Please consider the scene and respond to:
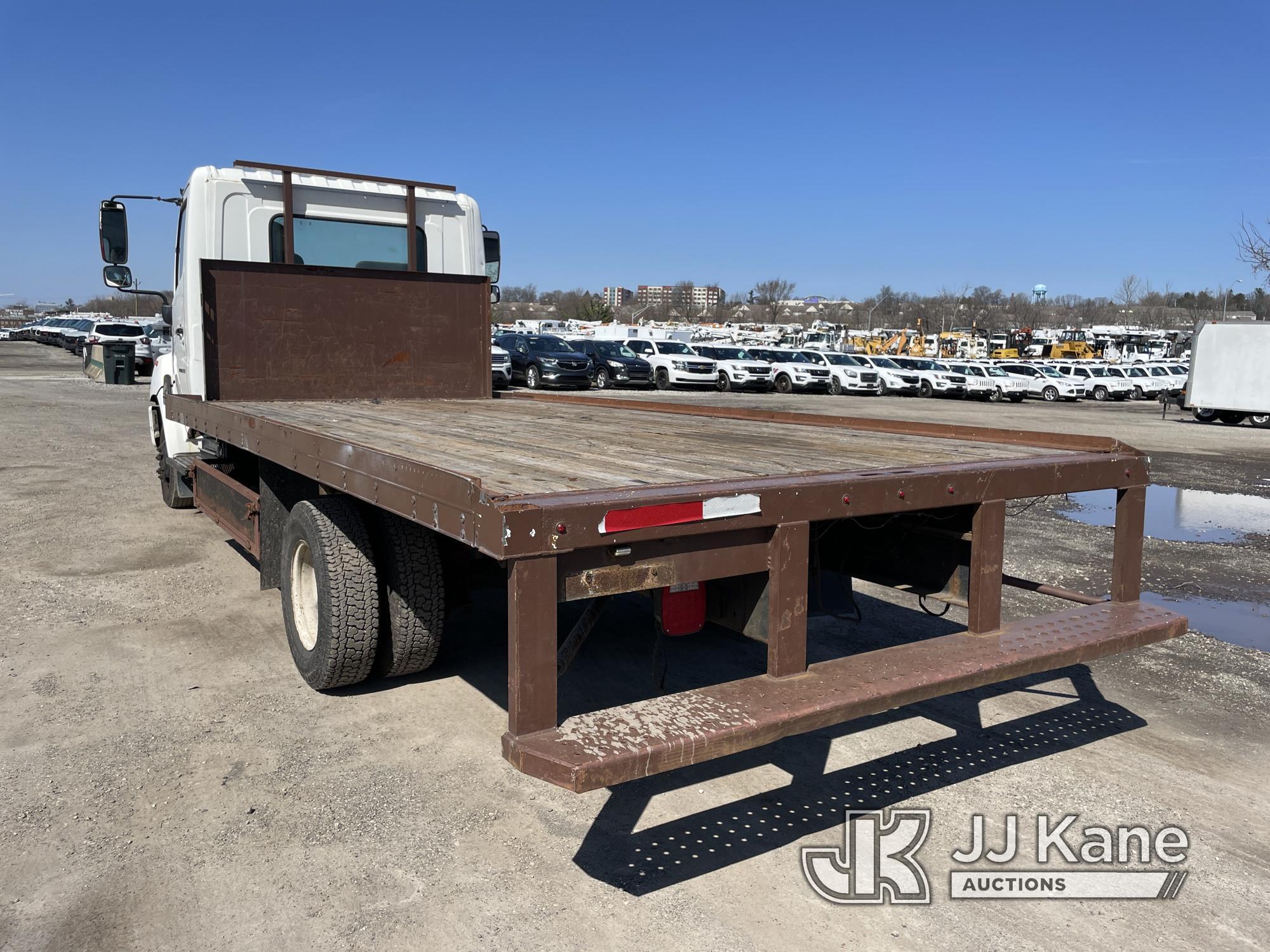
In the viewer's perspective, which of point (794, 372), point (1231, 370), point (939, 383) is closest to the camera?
point (1231, 370)

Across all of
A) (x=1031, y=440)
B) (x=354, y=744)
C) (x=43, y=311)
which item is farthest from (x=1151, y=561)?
(x=43, y=311)

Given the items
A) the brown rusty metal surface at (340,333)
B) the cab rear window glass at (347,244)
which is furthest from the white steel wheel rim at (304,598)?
the cab rear window glass at (347,244)

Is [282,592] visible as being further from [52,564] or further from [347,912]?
[52,564]

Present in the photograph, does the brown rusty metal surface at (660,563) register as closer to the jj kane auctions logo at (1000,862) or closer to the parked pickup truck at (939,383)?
the jj kane auctions logo at (1000,862)

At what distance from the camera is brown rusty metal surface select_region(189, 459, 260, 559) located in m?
5.98

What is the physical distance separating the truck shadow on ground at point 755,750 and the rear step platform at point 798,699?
781 millimetres

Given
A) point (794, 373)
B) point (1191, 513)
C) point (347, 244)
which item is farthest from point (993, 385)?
point (347, 244)

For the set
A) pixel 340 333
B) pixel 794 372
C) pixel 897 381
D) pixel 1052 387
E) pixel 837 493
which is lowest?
pixel 1052 387

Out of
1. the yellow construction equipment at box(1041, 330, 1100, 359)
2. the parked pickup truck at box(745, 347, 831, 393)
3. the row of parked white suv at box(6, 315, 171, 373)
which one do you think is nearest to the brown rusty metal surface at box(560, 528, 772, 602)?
the row of parked white suv at box(6, 315, 171, 373)

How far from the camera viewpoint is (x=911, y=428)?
5430 mm

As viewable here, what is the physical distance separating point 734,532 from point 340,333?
5.45m

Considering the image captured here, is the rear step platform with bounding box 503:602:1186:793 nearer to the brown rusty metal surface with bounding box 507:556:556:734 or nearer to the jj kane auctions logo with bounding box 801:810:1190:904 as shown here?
the brown rusty metal surface with bounding box 507:556:556:734

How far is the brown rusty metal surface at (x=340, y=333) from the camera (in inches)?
285

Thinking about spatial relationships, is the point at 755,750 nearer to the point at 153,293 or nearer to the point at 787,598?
the point at 787,598
